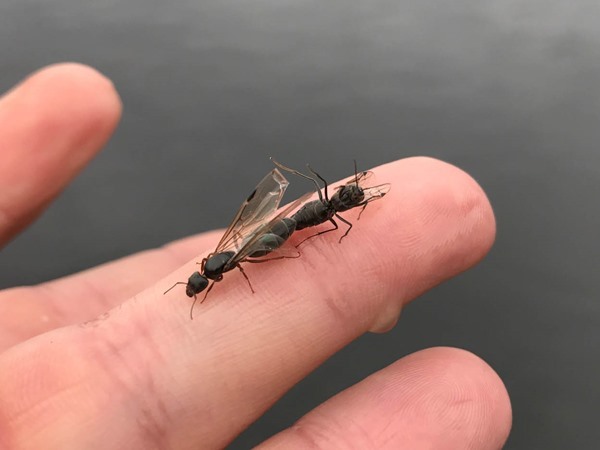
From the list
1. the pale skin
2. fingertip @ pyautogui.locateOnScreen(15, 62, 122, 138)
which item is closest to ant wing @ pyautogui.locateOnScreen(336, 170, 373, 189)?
the pale skin

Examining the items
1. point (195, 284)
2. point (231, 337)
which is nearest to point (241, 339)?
point (231, 337)

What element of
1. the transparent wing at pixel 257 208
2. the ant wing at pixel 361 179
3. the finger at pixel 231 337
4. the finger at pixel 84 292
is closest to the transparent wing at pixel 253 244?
the finger at pixel 231 337

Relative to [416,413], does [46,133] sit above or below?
above

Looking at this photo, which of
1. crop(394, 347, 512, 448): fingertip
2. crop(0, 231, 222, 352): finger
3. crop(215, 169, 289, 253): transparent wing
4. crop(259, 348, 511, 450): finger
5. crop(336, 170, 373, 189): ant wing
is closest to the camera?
crop(259, 348, 511, 450): finger

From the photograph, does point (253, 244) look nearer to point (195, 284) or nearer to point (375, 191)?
point (195, 284)

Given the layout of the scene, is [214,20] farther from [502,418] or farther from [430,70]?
[502,418]

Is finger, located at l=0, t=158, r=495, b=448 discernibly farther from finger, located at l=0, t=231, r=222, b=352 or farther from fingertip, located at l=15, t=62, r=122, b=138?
fingertip, located at l=15, t=62, r=122, b=138

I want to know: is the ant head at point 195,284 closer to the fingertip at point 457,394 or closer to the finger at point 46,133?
the finger at point 46,133
